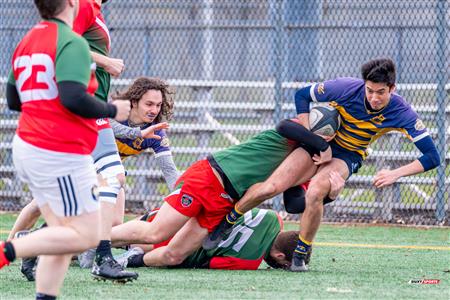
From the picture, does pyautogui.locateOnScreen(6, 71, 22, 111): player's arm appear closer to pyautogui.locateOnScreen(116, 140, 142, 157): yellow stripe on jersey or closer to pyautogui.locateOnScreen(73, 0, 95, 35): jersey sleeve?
pyautogui.locateOnScreen(73, 0, 95, 35): jersey sleeve

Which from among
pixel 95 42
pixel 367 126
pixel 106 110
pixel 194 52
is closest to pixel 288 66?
pixel 194 52

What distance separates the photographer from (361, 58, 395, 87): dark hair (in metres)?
6.52

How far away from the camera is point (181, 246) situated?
6.67m

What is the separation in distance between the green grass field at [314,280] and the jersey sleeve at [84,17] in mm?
1564

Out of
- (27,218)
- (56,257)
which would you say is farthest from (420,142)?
(56,257)

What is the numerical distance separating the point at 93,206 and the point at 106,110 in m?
0.46

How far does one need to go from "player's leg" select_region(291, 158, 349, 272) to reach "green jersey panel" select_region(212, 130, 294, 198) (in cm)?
30

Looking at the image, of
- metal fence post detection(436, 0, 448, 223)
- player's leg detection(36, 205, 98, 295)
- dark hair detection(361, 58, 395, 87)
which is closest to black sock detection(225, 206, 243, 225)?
dark hair detection(361, 58, 395, 87)

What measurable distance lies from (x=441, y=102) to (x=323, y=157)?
11.1 feet

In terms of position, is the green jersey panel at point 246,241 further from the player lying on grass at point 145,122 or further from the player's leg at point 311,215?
the player lying on grass at point 145,122

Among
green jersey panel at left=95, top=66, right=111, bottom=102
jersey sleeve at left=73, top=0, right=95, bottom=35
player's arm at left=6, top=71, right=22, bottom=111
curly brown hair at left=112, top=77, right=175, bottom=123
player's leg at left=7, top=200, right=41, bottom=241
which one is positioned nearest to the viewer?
player's arm at left=6, top=71, right=22, bottom=111

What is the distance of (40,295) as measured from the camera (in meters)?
4.57

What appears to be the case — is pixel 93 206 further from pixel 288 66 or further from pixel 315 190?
pixel 288 66

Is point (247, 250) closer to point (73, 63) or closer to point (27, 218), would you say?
point (27, 218)
